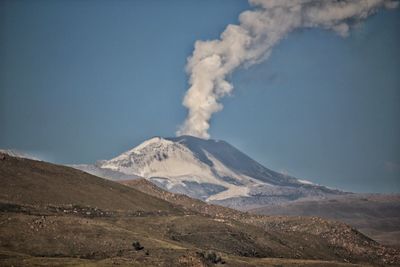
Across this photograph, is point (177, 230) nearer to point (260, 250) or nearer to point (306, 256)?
point (260, 250)

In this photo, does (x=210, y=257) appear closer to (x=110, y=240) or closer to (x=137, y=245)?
(x=137, y=245)

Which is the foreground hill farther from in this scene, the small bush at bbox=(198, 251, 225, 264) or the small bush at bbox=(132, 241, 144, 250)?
the small bush at bbox=(132, 241, 144, 250)

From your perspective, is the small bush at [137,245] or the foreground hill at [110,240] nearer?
the foreground hill at [110,240]

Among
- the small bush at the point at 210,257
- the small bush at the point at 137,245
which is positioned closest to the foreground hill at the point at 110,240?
the small bush at the point at 210,257

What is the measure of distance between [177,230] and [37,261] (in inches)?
2728

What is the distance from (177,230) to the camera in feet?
624

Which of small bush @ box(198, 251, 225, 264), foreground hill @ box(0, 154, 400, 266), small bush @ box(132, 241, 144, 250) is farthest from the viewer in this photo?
small bush @ box(132, 241, 144, 250)

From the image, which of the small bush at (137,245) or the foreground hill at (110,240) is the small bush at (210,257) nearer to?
the foreground hill at (110,240)

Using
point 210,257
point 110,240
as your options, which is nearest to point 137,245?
point 110,240

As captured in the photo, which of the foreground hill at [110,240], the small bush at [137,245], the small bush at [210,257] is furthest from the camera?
the small bush at [137,245]

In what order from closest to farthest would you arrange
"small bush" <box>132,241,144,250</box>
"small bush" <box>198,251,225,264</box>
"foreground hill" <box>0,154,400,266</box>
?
"foreground hill" <box>0,154,400,266</box>, "small bush" <box>198,251,225,264</box>, "small bush" <box>132,241,144,250</box>

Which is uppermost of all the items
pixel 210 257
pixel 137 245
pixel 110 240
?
pixel 110 240

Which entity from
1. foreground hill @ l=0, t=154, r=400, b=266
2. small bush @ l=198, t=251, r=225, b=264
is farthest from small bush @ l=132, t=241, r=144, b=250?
small bush @ l=198, t=251, r=225, b=264

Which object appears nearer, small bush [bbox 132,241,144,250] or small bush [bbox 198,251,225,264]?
small bush [bbox 198,251,225,264]
